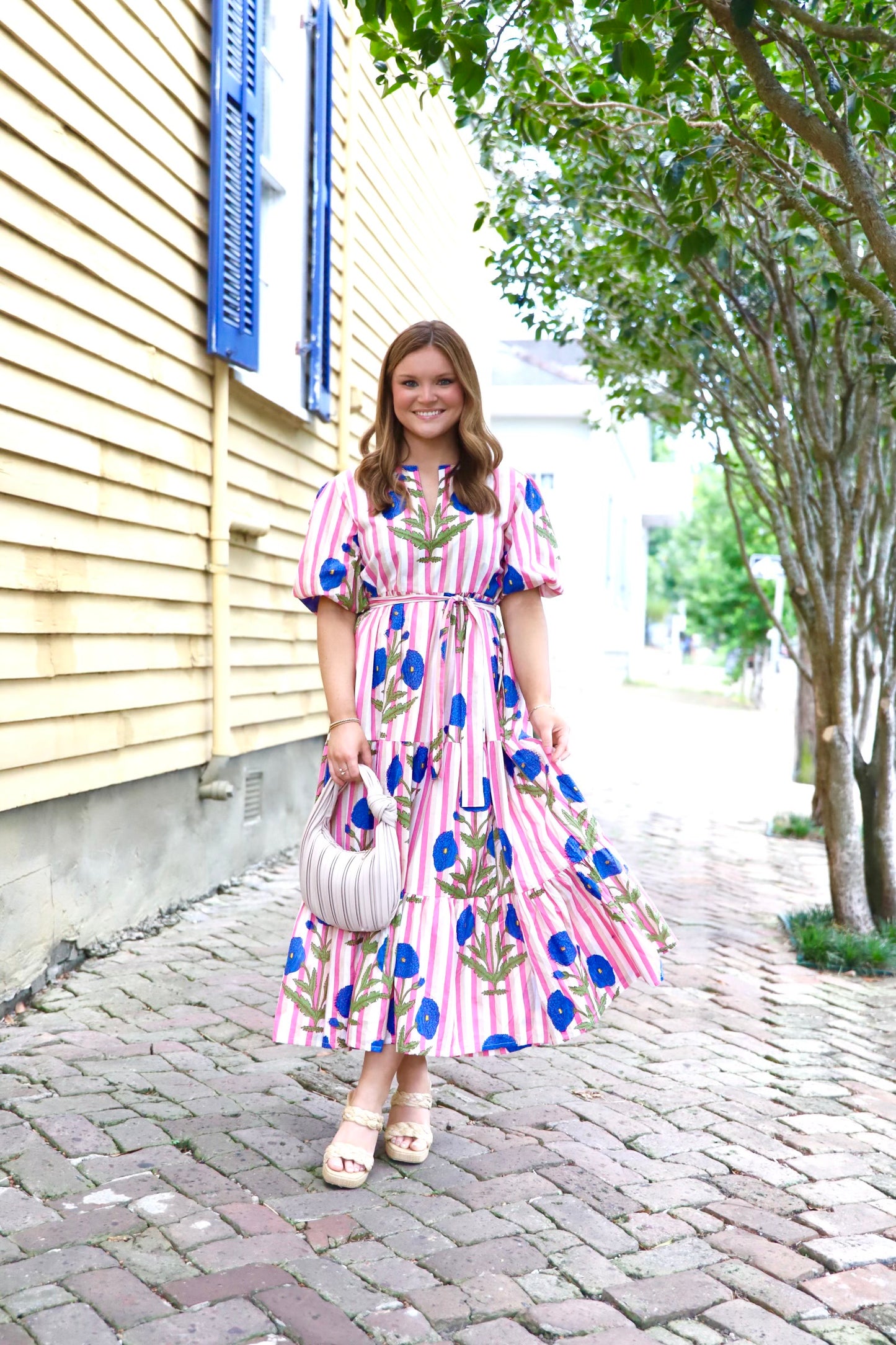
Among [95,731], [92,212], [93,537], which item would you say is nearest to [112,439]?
[93,537]

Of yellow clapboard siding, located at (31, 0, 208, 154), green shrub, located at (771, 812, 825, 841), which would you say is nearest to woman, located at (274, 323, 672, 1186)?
yellow clapboard siding, located at (31, 0, 208, 154)

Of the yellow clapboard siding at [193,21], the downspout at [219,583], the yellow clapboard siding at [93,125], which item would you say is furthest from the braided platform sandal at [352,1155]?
the yellow clapboard siding at [193,21]

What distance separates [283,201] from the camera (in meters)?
6.52

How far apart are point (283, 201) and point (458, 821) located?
4.65 meters

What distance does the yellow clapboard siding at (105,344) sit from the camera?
3695 millimetres

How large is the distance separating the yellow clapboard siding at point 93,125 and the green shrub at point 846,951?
12.1 feet

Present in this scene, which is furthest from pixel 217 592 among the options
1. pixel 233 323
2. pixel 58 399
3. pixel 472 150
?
pixel 472 150

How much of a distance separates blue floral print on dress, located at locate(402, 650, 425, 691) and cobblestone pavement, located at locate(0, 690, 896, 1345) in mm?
1031

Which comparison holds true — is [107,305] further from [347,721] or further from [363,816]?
[363,816]

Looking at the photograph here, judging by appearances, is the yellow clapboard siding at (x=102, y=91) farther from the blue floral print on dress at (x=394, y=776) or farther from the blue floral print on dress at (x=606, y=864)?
the blue floral print on dress at (x=606, y=864)

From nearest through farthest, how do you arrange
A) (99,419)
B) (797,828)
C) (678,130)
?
(678,130)
(99,419)
(797,828)

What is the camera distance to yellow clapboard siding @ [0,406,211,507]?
3.70 metres

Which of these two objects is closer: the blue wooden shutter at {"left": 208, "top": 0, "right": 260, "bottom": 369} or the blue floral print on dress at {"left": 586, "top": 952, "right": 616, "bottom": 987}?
the blue floral print on dress at {"left": 586, "top": 952, "right": 616, "bottom": 987}

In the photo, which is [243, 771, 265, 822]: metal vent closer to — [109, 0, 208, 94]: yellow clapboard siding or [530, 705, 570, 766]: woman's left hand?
[109, 0, 208, 94]: yellow clapboard siding
